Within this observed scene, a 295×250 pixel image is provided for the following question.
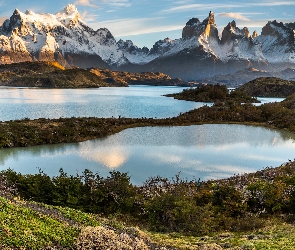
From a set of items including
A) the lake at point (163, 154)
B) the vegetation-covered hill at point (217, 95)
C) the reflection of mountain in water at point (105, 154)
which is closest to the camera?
the lake at point (163, 154)

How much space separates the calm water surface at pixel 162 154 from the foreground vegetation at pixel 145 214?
4.07 metres

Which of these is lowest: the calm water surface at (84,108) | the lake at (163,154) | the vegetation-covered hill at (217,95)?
the lake at (163,154)

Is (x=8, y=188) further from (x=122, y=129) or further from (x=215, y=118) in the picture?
(x=215, y=118)

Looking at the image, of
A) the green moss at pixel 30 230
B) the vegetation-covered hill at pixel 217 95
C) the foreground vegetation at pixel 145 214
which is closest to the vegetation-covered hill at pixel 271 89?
the vegetation-covered hill at pixel 217 95

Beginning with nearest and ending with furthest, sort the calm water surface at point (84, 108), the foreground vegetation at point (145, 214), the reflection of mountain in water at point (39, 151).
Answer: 1. the foreground vegetation at point (145, 214)
2. the reflection of mountain in water at point (39, 151)
3. the calm water surface at point (84, 108)

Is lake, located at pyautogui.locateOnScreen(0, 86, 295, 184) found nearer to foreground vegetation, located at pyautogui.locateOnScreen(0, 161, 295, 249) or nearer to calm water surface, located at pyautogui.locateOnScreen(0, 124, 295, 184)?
calm water surface, located at pyautogui.locateOnScreen(0, 124, 295, 184)

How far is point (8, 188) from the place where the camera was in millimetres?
22641

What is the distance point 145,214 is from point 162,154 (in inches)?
642

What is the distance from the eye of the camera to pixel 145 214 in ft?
72.4

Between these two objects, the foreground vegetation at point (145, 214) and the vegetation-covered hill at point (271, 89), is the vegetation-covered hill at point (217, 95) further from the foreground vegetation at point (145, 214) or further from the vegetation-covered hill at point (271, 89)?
the foreground vegetation at point (145, 214)

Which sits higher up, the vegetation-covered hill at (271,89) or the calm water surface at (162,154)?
the vegetation-covered hill at (271,89)

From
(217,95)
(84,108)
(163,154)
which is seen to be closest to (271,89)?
(217,95)

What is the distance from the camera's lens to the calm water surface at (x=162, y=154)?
31844mm

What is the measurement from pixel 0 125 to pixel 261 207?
39421 mm
